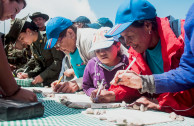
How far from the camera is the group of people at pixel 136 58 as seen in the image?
0.96m

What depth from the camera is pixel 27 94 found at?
87 cm

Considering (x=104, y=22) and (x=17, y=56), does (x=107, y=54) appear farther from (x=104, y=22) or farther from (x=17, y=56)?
(x=17, y=56)

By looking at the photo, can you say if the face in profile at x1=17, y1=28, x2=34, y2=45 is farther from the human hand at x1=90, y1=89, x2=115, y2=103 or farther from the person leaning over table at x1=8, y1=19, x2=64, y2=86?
the human hand at x1=90, y1=89, x2=115, y2=103

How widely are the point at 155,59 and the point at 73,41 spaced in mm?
1035

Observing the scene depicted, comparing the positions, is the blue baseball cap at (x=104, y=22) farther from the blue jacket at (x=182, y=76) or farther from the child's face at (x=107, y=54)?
the blue jacket at (x=182, y=76)

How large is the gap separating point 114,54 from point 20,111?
1.09 m

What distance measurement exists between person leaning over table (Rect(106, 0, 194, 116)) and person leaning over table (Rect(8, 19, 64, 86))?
1.53 metres

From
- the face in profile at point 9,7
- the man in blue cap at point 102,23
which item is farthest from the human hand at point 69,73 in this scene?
the man in blue cap at point 102,23

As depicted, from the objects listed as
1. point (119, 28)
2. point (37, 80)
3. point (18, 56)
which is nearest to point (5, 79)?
point (119, 28)

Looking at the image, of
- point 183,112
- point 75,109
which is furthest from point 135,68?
point 75,109

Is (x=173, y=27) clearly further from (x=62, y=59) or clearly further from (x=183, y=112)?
(x=62, y=59)

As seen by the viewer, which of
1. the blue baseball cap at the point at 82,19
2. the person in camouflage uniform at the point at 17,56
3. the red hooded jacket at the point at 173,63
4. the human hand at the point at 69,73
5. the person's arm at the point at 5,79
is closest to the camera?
the person's arm at the point at 5,79

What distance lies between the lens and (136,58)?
1.40 m

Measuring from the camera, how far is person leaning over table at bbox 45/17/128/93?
198 cm
